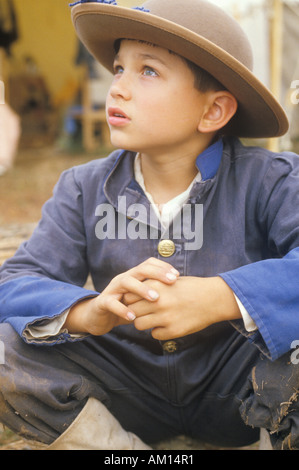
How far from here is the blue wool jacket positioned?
57.6 inches

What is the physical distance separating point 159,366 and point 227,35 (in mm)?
956

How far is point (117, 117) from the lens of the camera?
1532 mm

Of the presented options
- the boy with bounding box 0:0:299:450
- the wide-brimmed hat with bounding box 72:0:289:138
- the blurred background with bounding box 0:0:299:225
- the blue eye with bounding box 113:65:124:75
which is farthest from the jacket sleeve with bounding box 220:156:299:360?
the blurred background with bounding box 0:0:299:225

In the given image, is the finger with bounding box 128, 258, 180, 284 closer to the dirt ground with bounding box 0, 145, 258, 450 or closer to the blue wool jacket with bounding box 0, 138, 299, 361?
the blue wool jacket with bounding box 0, 138, 299, 361

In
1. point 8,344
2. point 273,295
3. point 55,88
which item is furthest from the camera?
point 55,88

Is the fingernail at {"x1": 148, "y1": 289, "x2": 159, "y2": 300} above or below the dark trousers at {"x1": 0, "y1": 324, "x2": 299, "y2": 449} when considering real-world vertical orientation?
above

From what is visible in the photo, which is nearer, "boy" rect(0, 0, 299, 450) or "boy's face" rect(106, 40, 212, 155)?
"boy" rect(0, 0, 299, 450)

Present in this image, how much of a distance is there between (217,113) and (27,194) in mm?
4264

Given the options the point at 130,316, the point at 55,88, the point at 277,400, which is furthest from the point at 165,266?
the point at 55,88

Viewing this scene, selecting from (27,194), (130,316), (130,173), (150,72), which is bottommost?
(27,194)

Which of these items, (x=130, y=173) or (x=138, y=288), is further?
(x=130, y=173)

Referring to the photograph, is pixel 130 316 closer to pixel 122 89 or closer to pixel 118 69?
pixel 122 89

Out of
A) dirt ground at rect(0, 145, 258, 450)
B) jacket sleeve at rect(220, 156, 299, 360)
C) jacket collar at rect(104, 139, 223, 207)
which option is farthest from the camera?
dirt ground at rect(0, 145, 258, 450)
